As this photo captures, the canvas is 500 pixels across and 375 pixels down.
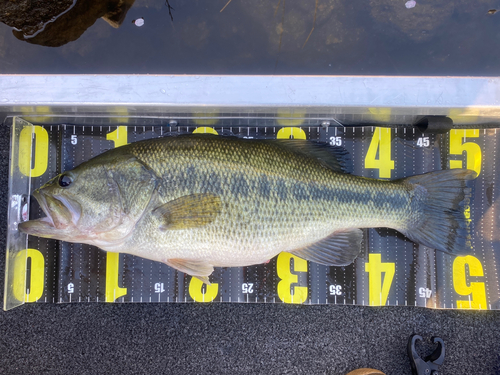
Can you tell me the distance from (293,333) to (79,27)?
238 cm

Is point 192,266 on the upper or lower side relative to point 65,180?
lower

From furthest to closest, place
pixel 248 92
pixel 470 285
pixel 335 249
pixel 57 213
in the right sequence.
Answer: pixel 470 285 → pixel 335 249 → pixel 248 92 → pixel 57 213

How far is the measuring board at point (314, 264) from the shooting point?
1938 mm

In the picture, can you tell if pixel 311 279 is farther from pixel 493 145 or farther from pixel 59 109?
pixel 59 109

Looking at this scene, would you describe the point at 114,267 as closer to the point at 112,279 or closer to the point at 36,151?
the point at 112,279

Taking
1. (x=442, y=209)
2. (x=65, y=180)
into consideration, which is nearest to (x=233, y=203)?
(x=65, y=180)

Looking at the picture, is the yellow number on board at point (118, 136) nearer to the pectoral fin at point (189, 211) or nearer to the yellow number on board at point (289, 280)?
the pectoral fin at point (189, 211)

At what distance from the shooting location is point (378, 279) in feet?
6.42

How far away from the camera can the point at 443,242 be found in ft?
5.82

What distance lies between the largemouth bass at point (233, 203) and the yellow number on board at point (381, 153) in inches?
9.8

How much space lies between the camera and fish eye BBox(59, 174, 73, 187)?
151 centimetres

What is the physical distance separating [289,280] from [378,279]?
22.8 inches

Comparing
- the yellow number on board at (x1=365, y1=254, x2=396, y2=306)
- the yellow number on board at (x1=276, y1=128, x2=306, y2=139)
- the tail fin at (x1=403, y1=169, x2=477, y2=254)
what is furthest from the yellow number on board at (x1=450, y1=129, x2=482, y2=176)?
the yellow number on board at (x1=276, y1=128, x2=306, y2=139)

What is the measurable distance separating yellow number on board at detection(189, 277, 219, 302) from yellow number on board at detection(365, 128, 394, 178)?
1292 millimetres
